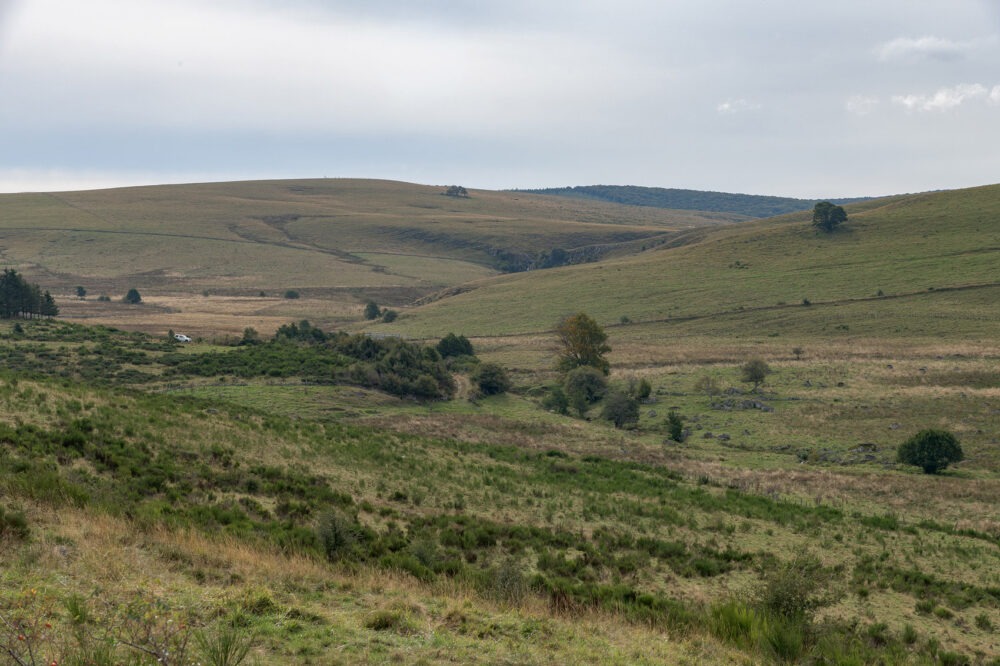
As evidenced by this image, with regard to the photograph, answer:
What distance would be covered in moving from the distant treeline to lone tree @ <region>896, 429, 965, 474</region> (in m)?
62.7

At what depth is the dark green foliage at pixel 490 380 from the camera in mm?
49906

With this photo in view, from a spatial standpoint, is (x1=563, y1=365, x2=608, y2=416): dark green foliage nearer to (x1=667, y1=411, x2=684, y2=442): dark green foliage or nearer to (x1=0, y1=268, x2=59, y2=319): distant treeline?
(x1=667, y1=411, x2=684, y2=442): dark green foliage

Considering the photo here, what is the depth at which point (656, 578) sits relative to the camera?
1509 cm

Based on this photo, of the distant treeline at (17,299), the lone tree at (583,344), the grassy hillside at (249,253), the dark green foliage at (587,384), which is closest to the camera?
the dark green foliage at (587,384)

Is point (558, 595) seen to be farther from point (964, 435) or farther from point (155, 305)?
point (155, 305)

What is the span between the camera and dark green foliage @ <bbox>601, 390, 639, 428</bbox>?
Result: 144 feet

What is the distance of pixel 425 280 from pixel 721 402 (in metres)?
98.0

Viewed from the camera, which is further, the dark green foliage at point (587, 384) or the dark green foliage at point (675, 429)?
the dark green foliage at point (587, 384)

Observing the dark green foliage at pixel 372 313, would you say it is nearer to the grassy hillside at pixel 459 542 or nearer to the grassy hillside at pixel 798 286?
the grassy hillside at pixel 798 286

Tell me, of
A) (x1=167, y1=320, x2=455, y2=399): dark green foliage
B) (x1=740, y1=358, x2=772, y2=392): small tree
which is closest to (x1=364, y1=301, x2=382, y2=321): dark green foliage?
(x1=167, y1=320, x2=455, y2=399): dark green foliage

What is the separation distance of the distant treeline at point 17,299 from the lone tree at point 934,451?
6268 centimetres

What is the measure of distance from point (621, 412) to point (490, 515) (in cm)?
2658

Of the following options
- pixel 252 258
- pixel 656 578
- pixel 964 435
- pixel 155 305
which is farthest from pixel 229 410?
pixel 252 258

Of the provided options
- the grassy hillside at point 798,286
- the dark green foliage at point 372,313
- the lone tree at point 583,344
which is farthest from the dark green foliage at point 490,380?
the dark green foliage at point 372,313
